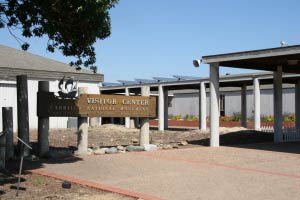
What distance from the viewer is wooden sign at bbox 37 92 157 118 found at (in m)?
15.2

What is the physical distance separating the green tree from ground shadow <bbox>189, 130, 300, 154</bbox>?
9027mm

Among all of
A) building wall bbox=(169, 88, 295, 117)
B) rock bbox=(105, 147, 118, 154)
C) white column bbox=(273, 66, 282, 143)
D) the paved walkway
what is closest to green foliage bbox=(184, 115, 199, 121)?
building wall bbox=(169, 88, 295, 117)

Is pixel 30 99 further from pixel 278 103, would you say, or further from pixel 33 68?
pixel 278 103

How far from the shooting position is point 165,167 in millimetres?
12719

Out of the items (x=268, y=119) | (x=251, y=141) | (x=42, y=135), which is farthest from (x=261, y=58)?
(x=268, y=119)

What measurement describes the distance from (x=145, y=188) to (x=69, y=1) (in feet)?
15.3

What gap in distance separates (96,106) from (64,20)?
5353 millimetres

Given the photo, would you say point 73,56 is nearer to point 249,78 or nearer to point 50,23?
point 50,23

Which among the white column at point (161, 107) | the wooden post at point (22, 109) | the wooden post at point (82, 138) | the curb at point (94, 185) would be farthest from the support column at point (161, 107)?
the curb at point (94, 185)

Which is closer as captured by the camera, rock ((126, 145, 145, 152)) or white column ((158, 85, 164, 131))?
rock ((126, 145, 145, 152))

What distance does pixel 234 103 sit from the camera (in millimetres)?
47062

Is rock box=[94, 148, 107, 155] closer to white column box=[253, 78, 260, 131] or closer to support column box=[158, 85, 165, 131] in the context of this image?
white column box=[253, 78, 260, 131]

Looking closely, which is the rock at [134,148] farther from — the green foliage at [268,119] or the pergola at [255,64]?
the green foliage at [268,119]

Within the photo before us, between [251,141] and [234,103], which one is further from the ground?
[234,103]
